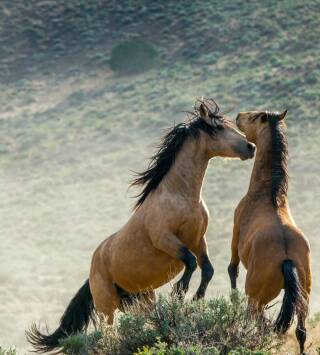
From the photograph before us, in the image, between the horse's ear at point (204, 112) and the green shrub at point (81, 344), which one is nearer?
the green shrub at point (81, 344)

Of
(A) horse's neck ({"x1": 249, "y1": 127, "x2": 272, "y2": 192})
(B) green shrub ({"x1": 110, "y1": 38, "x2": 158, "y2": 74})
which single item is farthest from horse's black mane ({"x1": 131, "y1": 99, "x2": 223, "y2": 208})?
(B) green shrub ({"x1": 110, "y1": 38, "x2": 158, "y2": 74})

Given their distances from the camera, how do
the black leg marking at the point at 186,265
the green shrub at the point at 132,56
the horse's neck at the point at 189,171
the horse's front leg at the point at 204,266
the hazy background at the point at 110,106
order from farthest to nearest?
1. the green shrub at the point at 132,56
2. the hazy background at the point at 110,106
3. the horse's neck at the point at 189,171
4. the horse's front leg at the point at 204,266
5. the black leg marking at the point at 186,265

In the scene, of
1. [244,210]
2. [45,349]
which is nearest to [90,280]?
[45,349]

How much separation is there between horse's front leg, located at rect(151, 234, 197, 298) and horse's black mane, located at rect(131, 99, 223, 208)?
736mm

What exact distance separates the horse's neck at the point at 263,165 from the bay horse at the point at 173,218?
0.60 ft

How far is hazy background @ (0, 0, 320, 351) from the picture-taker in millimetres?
22859

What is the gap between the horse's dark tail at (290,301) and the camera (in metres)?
7.99

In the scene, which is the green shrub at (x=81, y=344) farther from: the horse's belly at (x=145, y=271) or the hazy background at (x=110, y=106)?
the hazy background at (x=110, y=106)

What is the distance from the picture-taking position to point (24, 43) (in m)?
42.9

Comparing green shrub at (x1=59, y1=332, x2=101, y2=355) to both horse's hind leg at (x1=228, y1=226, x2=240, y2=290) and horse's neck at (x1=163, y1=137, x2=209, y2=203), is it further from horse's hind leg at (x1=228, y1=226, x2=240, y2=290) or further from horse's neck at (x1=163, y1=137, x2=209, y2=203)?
horse's neck at (x1=163, y1=137, x2=209, y2=203)

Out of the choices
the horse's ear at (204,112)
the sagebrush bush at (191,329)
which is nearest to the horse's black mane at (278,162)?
the horse's ear at (204,112)

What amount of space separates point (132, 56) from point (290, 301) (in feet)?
108

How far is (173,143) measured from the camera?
9594mm

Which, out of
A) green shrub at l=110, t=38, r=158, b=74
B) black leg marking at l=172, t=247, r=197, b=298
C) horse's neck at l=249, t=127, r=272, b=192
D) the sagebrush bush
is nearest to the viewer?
the sagebrush bush
